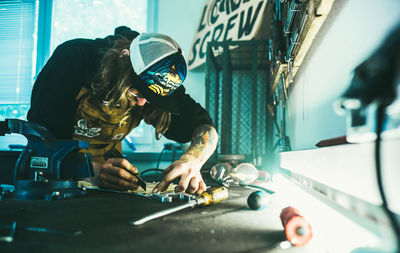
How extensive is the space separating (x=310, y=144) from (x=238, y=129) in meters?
1.50

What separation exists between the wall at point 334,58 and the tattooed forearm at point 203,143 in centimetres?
47

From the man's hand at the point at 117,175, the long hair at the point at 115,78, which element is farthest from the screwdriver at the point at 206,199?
the long hair at the point at 115,78

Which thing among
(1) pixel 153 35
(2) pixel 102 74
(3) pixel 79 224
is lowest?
(3) pixel 79 224

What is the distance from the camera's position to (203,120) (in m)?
1.54

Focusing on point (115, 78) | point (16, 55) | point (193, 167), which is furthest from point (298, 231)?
point (16, 55)

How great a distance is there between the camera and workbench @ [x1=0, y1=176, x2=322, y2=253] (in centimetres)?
41

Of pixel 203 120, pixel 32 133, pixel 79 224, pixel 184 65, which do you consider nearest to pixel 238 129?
pixel 203 120

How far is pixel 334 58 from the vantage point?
2.51 ft

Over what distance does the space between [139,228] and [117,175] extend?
0.54m

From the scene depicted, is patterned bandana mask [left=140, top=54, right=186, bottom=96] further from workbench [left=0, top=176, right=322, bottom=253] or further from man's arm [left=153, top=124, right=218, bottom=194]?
workbench [left=0, top=176, right=322, bottom=253]

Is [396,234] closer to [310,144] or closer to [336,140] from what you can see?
[336,140]

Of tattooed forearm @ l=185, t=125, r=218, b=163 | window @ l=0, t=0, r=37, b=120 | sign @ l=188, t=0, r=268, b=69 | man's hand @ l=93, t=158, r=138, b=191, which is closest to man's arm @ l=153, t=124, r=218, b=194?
tattooed forearm @ l=185, t=125, r=218, b=163

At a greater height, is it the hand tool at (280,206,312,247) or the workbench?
the hand tool at (280,206,312,247)

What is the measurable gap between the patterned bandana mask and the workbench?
58cm
